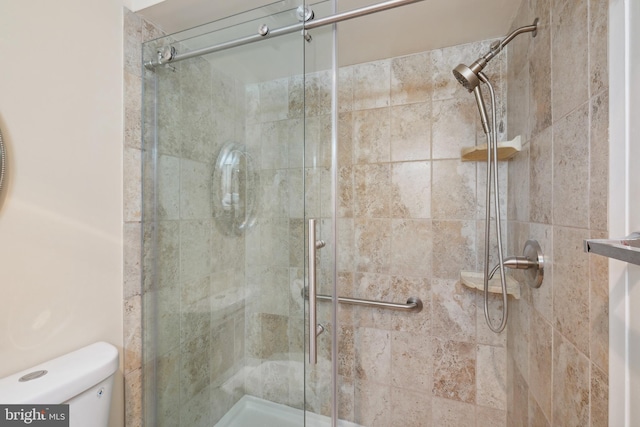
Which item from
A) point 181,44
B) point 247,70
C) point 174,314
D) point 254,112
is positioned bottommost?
point 174,314

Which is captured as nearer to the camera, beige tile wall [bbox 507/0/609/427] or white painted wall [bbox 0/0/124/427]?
beige tile wall [bbox 507/0/609/427]

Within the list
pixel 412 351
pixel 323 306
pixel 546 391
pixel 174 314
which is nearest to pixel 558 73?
pixel 546 391

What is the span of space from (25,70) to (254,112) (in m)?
0.59

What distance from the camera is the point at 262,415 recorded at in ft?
3.07

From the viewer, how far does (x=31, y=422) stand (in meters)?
0.60

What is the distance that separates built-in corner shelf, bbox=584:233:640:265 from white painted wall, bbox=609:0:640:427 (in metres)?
0.09

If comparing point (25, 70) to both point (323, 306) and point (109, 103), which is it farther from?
point (323, 306)

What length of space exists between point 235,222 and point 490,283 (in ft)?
3.46

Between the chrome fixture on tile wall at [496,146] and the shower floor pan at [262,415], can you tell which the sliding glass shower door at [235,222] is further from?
the chrome fixture on tile wall at [496,146]

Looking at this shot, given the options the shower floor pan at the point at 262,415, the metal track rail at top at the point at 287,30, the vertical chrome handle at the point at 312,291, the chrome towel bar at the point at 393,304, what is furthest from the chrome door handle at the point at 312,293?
the metal track rail at top at the point at 287,30

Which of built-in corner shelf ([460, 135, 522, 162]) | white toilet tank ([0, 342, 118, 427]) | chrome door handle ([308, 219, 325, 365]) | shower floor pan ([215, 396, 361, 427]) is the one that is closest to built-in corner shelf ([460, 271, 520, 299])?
built-in corner shelf ([460, 135, 522, 162])

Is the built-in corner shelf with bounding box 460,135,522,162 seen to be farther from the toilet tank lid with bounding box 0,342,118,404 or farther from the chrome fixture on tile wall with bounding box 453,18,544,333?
the toilet tank lid with bounding box 0,342,118,404

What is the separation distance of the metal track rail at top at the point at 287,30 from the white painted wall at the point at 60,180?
16 centimetres

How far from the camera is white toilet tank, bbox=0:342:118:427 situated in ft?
1.98
